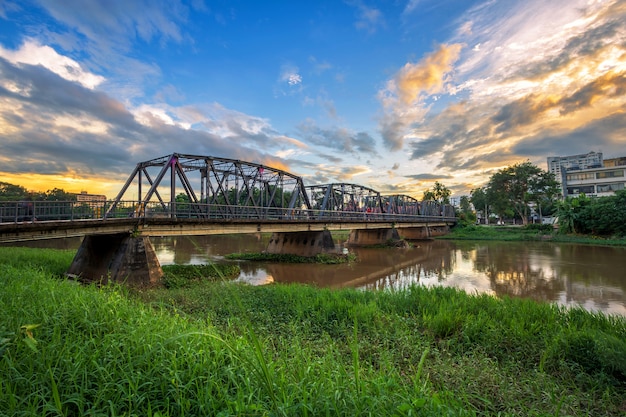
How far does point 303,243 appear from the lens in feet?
92.3

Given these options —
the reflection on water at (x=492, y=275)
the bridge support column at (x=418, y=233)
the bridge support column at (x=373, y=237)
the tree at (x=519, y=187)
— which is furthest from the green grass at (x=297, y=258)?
the tree at (x=519, y=187)

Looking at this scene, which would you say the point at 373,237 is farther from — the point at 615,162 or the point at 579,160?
the point at 579,160

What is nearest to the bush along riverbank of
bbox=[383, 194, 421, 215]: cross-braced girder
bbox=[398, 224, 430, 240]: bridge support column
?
bbox=[383, 194, 421, 215]: cross-braced girder

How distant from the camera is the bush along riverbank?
2.58 meters

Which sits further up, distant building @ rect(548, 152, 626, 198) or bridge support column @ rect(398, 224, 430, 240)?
distant building @ rect(548, 152, 626, 198)

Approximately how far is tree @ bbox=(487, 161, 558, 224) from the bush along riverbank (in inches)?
2486

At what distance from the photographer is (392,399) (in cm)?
280

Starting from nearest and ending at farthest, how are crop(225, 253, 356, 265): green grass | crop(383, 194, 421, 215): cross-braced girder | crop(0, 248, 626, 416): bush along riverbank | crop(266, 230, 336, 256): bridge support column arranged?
crop(0, 248, 626, 416): bush along riverbank, crop(225, 253, 356, 265): green grass, crop(266, 230, 336, 256): bridge support column, crop(383, 194, 421, 215): cross-braced girder

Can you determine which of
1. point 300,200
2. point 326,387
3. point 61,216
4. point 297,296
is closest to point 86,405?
point 326,387

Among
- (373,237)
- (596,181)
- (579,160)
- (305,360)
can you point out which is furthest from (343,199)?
(579,160)

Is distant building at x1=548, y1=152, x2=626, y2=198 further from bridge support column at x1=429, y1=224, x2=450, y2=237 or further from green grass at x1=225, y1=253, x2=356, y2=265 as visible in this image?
green grass at x1=225, y1=253, x2=356, y2=265

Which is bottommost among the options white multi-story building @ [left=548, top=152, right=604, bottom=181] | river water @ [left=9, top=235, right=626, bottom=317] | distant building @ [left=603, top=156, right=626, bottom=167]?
river water @ [left=9, top=235, right=626, bottom=317]

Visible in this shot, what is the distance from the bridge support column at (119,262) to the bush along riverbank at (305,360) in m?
6.45

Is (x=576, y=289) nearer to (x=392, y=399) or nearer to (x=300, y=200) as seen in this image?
(x=392, y=399)
